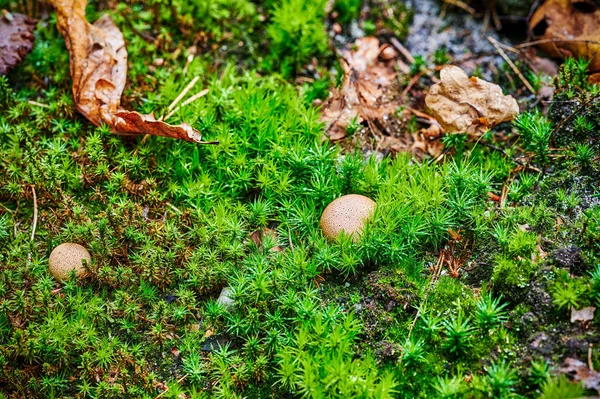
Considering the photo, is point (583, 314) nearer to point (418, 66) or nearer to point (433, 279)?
point (433, 279)

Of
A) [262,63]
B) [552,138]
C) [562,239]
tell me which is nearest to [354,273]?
[562,239]

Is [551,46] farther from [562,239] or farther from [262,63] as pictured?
[262,63]

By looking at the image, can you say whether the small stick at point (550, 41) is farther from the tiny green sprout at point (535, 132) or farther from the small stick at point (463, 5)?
the tiny green sprout at point (535, 132)

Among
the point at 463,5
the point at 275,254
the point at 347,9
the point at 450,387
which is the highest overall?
the point at 463,5

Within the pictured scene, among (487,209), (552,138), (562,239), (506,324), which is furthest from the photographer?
(552,138)

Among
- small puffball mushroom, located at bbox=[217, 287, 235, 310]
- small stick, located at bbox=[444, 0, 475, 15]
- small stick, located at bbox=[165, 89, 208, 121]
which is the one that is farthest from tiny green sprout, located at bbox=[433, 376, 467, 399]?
small stick, located at bbox=[444, 0, 475, 15]

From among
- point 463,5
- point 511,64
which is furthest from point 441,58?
point 463,5

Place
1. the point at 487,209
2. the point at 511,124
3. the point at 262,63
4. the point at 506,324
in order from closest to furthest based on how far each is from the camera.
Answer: the point at 506,324 → the point at 487,209 → the point at 511,124 → the point at 262,63
